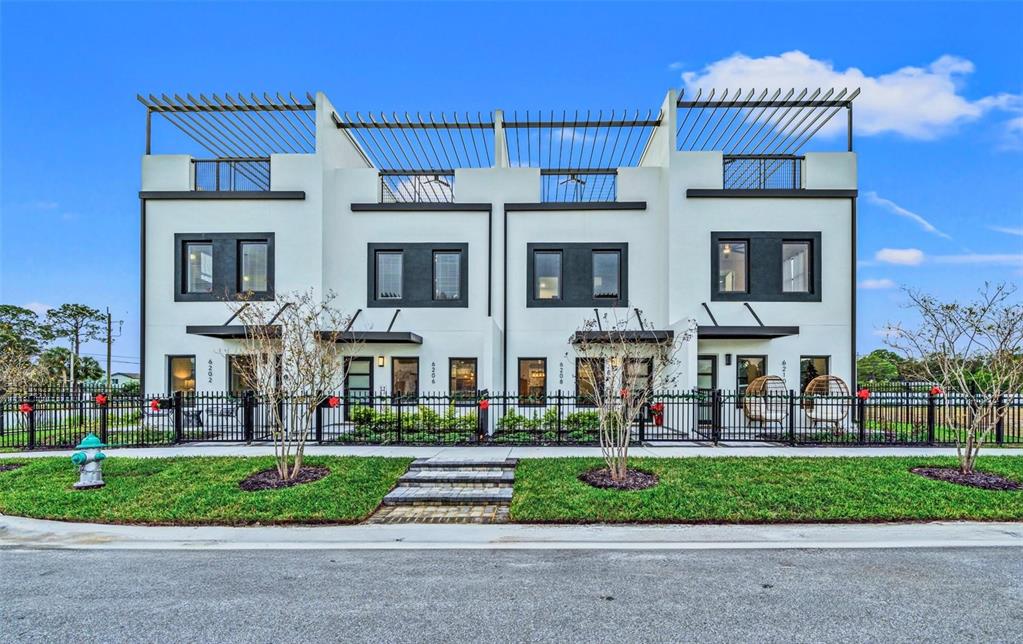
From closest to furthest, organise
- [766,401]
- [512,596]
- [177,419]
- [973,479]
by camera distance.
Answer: [512,596], [973,479], [177,419], [766,401]

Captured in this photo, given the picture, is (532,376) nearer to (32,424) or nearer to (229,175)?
(229,175)

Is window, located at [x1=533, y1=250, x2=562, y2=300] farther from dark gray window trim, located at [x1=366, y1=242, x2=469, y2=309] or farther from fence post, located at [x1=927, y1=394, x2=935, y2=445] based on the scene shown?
fence post, located at [x1=927, y1=394, x2=935, y2=445]

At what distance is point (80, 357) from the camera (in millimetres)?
41875

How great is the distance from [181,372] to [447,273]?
9143 millimetres

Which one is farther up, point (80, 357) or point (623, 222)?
point (623, 222)

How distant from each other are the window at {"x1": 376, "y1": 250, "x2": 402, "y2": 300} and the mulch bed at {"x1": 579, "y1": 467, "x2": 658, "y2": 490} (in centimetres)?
998

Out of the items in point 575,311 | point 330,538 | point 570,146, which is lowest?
point 330,538

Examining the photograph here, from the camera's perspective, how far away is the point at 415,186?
18.3 metres

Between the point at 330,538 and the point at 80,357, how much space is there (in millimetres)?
48393

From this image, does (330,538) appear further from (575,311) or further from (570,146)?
(570,146)

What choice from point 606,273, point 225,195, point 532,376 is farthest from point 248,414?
point 606,273

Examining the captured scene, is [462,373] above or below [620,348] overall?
below

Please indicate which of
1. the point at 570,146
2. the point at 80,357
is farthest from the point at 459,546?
the point at 80,357

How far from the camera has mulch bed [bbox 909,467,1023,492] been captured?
8.30 metres
